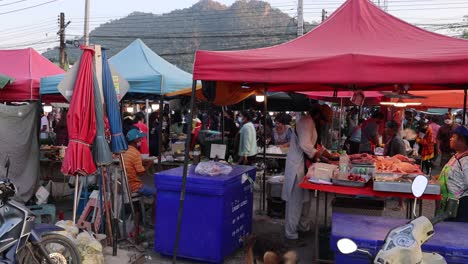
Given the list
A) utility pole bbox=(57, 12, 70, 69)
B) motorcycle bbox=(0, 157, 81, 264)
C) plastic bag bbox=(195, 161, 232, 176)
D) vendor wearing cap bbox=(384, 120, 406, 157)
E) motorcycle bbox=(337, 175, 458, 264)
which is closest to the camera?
motorcycle bbox=(337, 175, 458, 264)

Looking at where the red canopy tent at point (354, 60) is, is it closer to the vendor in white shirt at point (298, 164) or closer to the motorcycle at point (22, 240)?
the vendor in white shirt at point (298, 164)

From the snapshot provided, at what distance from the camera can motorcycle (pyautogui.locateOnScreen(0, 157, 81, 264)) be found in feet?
13.4

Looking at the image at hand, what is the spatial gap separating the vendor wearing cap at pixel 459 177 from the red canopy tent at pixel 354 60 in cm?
71

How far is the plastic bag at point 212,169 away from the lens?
5.37 meters

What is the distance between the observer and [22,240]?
416cm

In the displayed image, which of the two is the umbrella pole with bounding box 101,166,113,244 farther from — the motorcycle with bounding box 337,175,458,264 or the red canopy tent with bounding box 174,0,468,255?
the motorcycle with bounding box 337,175,458,264

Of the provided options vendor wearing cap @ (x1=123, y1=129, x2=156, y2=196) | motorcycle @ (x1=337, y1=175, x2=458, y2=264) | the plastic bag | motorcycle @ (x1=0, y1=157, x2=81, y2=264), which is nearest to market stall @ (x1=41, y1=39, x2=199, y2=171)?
vendor wearing cap @ (x1=123, y1=129, x2=156, y2=196)

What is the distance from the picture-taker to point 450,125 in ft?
38.9

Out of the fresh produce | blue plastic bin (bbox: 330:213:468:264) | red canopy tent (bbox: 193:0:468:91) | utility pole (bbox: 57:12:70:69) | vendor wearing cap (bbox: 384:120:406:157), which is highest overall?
utility pole (bbox: 57:12:70:69)

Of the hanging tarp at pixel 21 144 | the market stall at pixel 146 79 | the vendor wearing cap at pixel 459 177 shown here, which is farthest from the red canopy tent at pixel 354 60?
the hanging tarp at pixel 21 144

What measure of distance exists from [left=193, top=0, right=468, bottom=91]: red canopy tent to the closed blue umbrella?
5.13 feet

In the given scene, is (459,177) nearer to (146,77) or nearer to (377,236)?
(377,236)

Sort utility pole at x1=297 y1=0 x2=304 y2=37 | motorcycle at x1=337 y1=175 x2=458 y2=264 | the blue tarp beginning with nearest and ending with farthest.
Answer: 1. motorcycle at x1=337 y1=175 x2=458 y2=264
2. the blue tarp
3. utility pole at x1=297 y1=0 x2=304 y2=37

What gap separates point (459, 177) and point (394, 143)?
11.2 feet
